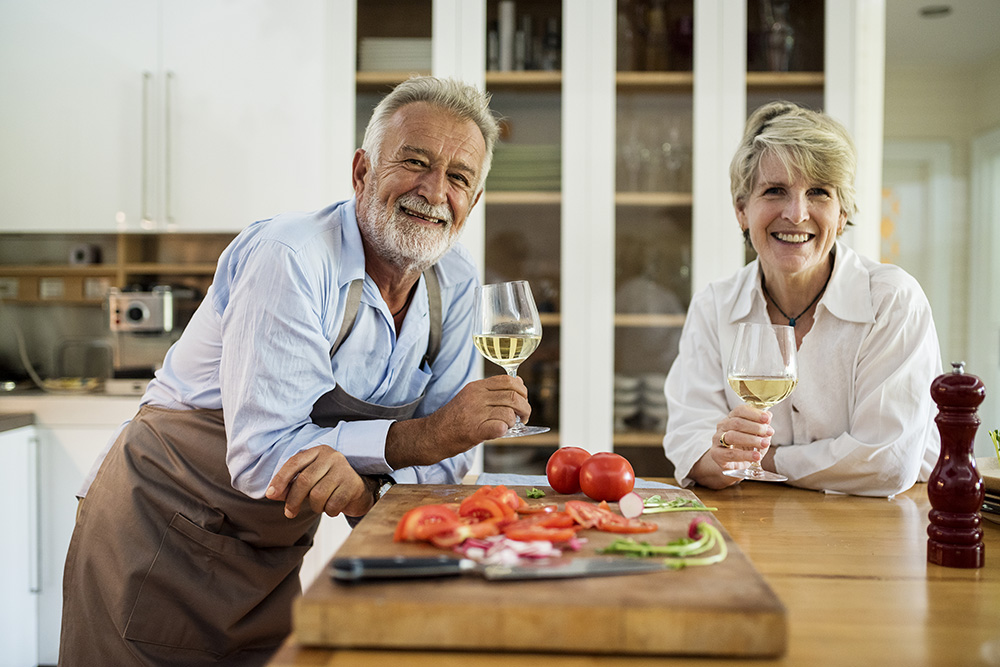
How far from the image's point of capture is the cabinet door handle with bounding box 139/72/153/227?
9.17 ft

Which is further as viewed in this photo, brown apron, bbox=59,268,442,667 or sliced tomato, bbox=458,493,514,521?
brown apron, bbox=59,268,442,667

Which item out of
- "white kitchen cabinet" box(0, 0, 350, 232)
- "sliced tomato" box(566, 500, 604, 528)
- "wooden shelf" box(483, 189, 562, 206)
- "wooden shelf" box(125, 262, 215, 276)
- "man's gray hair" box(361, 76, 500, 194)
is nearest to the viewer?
"sliced tomato" box(566, 500, 604, 528)

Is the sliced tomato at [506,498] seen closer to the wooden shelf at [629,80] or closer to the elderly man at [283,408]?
the elderly man at [283,408]

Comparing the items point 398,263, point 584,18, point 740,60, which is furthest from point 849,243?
point 398,263

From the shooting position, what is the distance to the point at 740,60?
283cm

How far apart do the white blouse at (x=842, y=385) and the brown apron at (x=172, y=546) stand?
0.58 meters

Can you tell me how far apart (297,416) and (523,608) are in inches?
28.9

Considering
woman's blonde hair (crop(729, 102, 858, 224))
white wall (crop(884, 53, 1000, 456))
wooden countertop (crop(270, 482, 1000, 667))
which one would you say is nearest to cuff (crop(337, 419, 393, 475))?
wooden countertop (crop(270, 482, 1000, 667))

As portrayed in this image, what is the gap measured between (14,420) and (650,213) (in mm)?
2178

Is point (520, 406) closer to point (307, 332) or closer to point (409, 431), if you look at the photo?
point (409, 431)

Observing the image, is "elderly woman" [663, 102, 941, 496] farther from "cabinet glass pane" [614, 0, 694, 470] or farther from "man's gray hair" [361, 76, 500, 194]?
"cabinet glass pane" [614, 0, 694, 470]

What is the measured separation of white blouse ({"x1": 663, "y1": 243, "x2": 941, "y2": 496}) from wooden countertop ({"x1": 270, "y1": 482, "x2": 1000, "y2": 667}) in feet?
0.35

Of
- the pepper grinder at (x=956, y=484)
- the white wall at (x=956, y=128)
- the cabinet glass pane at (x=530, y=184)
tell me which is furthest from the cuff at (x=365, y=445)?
the white wall at (x=956, y=128)

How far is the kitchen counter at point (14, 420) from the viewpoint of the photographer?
248cm
